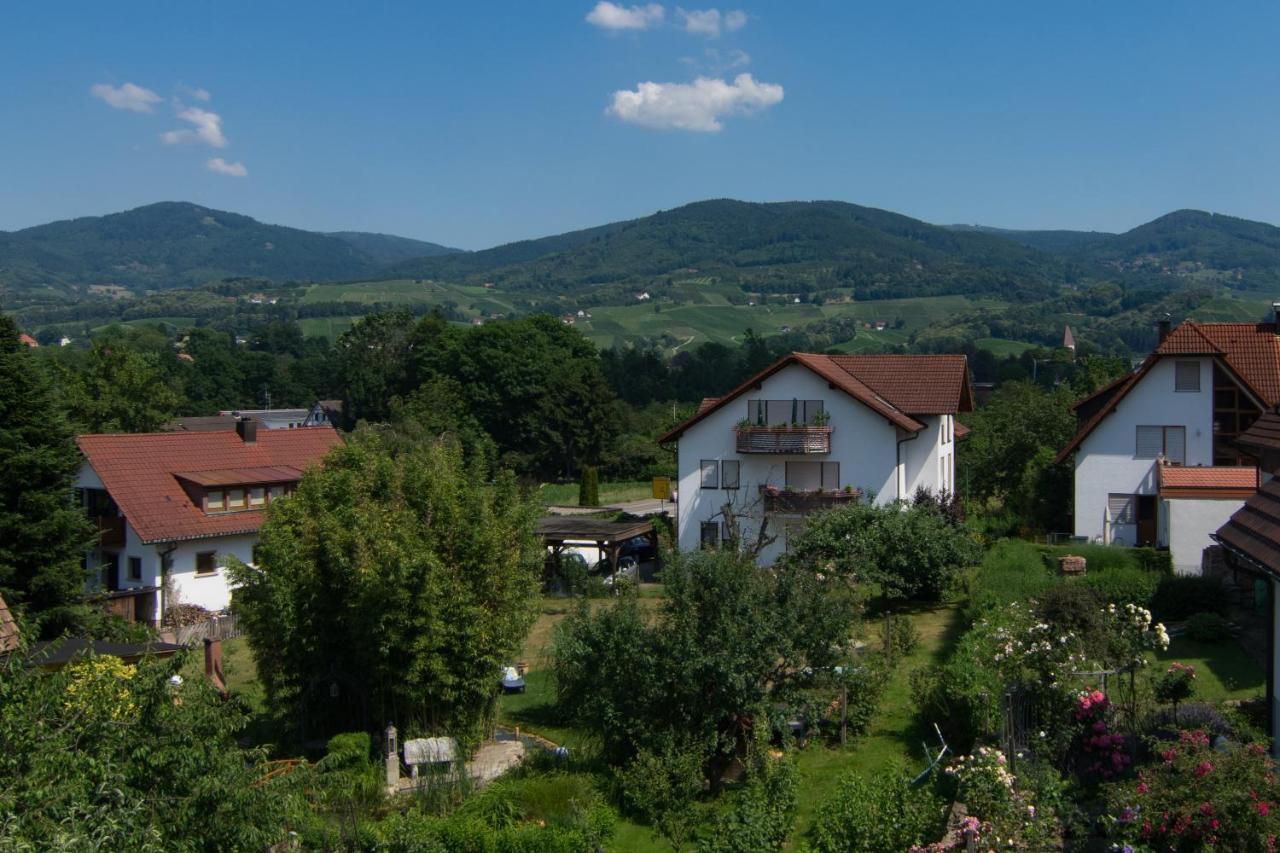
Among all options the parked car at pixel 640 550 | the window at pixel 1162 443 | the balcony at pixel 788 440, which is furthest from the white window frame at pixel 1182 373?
the parked car at pixel 640 550

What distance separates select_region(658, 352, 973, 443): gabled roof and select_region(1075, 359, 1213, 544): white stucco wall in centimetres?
588

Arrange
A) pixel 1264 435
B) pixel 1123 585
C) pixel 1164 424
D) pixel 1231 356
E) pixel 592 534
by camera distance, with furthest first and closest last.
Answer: pixel 592 534 → pixel 1231 356 → pixel 1164 424 → pixel 1123 585 → pixel 1264 435

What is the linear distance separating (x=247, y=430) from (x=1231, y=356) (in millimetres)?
34693

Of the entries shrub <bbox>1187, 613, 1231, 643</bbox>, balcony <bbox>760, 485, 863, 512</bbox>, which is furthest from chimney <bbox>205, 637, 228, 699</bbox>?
balcony <bbox>760, 485, 863, 512</bbox>

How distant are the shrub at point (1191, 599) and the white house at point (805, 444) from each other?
47.6 feet

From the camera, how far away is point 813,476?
40531mm

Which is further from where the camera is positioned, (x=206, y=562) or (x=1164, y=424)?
(x=206, y=562)

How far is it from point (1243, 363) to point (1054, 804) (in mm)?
28052

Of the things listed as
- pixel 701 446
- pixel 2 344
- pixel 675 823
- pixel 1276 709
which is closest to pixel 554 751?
pixel 675 823

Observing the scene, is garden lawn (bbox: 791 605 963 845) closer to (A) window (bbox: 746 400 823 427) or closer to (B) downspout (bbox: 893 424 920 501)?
(B) downspout (bbox: 893 424 920 501)

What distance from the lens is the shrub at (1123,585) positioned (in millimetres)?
23328

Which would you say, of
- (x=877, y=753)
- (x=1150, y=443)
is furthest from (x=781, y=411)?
(x=877, y=753)

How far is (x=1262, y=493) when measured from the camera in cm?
1555

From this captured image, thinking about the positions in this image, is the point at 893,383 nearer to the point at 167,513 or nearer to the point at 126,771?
the point at 167,513
